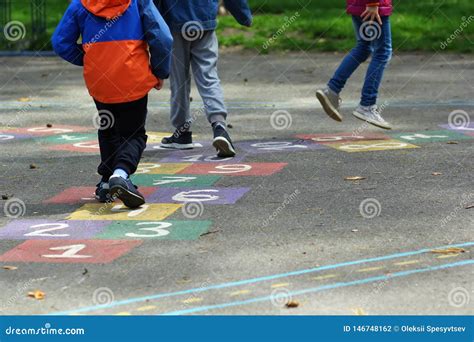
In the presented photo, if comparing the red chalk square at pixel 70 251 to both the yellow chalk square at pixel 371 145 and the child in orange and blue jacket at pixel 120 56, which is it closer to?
the child in orange and blue jacket at pixel 120 56

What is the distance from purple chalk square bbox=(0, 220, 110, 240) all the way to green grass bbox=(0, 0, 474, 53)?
10.4 m

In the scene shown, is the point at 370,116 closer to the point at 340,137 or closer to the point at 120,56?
the point at 340,137

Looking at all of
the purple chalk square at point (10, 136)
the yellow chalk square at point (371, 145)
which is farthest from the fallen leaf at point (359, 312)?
the purple chalk square at point (10, 136)

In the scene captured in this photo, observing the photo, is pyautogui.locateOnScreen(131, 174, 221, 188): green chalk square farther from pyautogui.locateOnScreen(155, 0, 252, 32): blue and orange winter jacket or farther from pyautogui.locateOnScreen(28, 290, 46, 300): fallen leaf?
pyautogui.locateOnScreen(28, 290, 46, 300): fallen leaf


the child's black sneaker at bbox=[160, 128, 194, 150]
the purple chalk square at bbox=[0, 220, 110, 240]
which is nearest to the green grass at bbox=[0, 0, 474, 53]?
the child's black sneaker at bbox=[160, 128, 194, 150]

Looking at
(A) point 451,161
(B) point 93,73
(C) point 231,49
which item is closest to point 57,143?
(B) point 93,73

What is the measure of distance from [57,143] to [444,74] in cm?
610

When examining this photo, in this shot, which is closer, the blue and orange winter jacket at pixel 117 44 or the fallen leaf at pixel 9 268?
the fallen leaf at pixel 9 268

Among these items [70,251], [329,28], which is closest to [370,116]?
[70,251]

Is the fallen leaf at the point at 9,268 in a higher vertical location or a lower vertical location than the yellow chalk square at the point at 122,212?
higher

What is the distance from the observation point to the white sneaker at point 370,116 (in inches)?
400

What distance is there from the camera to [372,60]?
10164 millimetres

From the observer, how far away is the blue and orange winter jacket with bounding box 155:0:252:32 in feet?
30.5

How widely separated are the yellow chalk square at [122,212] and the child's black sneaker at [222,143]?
1.68 m
